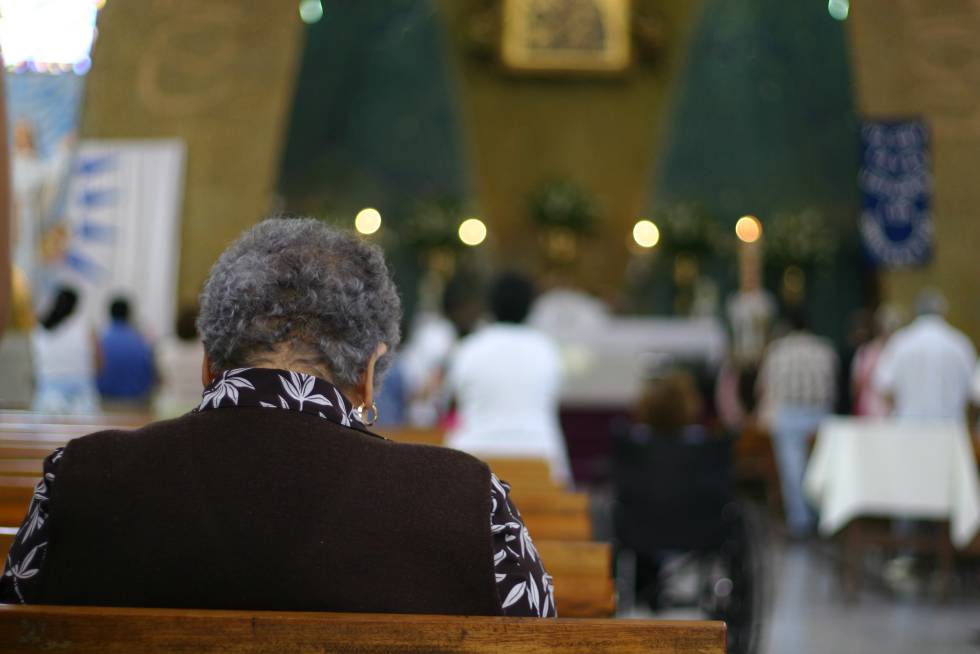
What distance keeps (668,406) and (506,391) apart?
93 cm

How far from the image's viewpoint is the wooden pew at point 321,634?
1.47m

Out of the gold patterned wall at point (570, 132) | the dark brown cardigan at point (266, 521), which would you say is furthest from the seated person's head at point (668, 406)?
the gold patterned wall at point (570, 132)

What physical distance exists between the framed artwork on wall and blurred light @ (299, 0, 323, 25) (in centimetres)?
223

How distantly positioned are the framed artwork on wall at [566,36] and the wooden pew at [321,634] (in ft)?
51.1

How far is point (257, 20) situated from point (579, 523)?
29.7 feet

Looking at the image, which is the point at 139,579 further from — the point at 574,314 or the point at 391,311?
the point at 574,314

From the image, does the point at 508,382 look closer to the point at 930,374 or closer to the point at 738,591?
the point at 738,591

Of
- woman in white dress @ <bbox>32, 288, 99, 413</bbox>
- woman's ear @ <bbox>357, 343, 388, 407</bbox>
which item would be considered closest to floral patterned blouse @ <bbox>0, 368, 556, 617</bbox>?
woman's ear @ <bbox>357, 343, 388, 407</bbox>

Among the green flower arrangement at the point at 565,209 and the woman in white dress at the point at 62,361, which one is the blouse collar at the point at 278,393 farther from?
the green flower arrangement at the point at 565,209

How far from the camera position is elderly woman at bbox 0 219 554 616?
162cm

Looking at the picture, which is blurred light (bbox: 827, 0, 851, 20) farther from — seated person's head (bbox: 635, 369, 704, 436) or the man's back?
seated person's head (bbox: 635, 369, 704, 436)

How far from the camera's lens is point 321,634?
147cm

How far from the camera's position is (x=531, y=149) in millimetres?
17047

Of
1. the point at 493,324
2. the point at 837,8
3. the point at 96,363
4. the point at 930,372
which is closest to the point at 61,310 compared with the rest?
the point at 96,363
